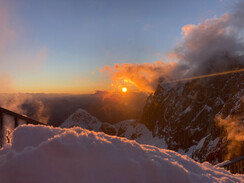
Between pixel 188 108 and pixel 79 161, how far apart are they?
144 m

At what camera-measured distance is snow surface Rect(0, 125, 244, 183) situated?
1271 mm

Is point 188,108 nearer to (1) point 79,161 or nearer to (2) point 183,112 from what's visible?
(2) point 183,112

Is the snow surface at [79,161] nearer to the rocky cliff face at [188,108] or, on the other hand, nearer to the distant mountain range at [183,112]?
the distant mountain range at [183,112]

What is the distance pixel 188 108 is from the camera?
13775 cm

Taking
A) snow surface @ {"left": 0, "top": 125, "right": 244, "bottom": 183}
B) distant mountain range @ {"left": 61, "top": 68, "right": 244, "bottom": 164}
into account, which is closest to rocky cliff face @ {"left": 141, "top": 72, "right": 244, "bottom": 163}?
distant mountain range @ {"left": 61, "top": 68, "right": 244, "bottom": 164}

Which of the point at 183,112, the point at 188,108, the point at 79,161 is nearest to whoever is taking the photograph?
the point at 79,161

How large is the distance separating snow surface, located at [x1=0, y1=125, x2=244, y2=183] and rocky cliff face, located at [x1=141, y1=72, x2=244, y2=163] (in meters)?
101

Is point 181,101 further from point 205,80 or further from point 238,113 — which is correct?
point 238,113

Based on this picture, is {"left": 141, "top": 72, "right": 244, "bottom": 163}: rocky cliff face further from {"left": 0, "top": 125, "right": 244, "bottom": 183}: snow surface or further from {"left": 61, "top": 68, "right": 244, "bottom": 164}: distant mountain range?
{"left": 0, "top": 125, "right": 244, "bottom": 183}: snow surface

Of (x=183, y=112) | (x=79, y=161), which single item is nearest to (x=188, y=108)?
(x=183, y=112)

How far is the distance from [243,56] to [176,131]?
3065 inches

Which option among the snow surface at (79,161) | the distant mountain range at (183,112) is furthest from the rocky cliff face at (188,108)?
the snow surface at (79,161)

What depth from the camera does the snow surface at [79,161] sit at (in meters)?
1.27

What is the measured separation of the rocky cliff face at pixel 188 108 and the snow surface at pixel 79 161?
3972 inches
